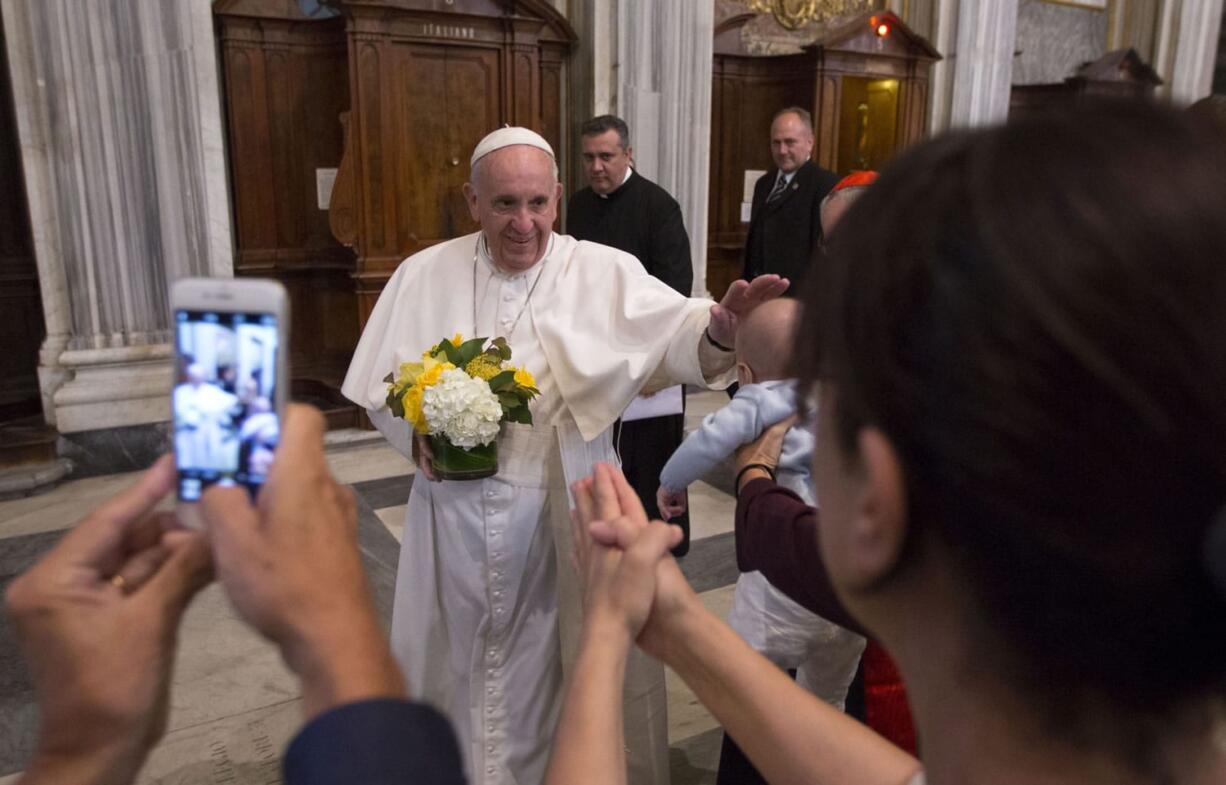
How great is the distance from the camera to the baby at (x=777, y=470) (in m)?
1.77

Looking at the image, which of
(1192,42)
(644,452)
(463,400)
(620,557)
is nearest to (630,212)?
(644,452)

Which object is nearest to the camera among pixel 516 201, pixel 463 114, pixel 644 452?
pixel 516 201

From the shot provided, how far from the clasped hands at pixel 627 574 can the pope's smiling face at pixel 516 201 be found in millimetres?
1432

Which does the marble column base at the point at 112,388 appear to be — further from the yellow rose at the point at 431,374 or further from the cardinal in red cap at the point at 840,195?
the cardinal in red cap at the point at 840,195

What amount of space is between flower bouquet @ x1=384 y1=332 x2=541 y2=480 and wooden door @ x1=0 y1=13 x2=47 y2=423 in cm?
472

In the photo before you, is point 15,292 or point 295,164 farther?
point 295,164

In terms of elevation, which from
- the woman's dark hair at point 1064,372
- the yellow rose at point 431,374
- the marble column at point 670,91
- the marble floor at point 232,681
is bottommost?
the marble floor at point 232,681

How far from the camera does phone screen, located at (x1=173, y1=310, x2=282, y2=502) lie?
0.86 meters

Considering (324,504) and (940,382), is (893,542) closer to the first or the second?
(940,382)

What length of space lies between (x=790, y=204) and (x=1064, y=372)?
15.9 feet

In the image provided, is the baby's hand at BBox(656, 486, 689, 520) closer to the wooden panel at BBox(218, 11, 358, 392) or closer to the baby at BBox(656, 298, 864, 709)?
the baby at BBox(656, 298, 864, 709)

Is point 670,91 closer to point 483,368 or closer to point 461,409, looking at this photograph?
point 483,368

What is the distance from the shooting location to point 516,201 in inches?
95.7

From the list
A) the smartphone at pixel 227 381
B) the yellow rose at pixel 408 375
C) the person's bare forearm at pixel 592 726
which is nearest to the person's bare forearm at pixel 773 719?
the person's bare forearm at pixel 592 726
